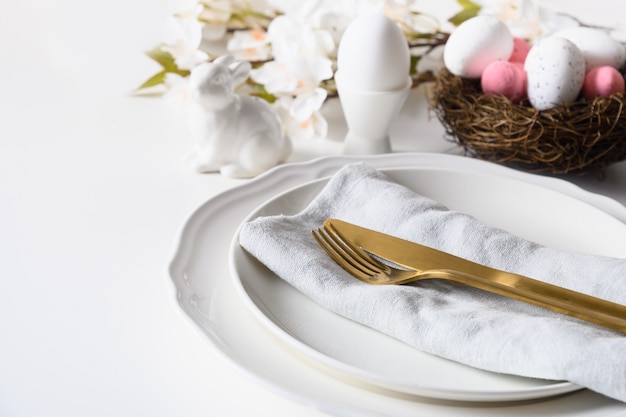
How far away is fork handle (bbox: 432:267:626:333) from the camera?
0.53 metres

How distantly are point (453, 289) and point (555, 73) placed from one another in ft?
1.17

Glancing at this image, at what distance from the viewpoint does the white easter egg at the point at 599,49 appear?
3.01 feet

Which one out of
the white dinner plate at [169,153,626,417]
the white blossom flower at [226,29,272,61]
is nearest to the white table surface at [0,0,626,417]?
the white dinner plate at [169,153,626,417]

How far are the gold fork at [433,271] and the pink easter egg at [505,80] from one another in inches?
12.4

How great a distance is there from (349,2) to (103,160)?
386mm

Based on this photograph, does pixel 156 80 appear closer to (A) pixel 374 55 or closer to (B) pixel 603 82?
(A) pixel 374 55

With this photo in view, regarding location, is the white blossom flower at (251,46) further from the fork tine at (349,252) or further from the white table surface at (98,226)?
the fork tine at (349,252)

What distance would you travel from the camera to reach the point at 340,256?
2.09 feet

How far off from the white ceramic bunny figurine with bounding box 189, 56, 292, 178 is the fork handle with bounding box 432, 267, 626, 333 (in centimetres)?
36

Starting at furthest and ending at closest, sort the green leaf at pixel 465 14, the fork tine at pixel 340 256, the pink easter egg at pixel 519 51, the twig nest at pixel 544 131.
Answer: the green leaf at pixel 465 14 < the pink easter egg at pixel 519 51 < the twig nest at pixel 544 131 < the fork tine at pixel 340 256

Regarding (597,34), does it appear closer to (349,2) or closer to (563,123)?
(563,123)

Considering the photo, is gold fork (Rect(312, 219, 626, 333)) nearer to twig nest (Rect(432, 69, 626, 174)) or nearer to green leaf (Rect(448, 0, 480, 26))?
twig nest (Rect(432, 69, 626, 174))

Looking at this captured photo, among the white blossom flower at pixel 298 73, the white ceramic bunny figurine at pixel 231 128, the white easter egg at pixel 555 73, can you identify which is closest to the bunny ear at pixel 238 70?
the white ceramic bunny figurine at pixel 231 128

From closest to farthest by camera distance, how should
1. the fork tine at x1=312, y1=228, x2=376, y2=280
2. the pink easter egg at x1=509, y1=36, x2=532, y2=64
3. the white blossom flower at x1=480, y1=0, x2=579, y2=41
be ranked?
the fork tine at x1=312, y1=228, x2=376, y2=280 → the pink easter egg at x1=509, y1=36, x2=532, y2=64 → the white blossom flower at x1=480, y1=0, x2=579, y2=41
